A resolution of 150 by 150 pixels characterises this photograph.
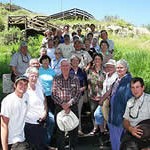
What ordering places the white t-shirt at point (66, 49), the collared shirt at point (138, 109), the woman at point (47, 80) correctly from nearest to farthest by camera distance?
1. the collared shirt at point (138, 109)
2. the woman at point (47, 80)
3. the white t-shirt at point (66, 49)

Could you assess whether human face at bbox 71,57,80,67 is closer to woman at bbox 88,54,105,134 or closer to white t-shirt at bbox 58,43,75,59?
woman at bbox 88,54,105,134

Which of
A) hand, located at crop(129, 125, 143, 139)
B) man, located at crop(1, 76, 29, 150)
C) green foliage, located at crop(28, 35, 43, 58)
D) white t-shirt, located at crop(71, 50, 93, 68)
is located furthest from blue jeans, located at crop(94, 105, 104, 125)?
green foliage, located at crop(28, 35, 43, 58)

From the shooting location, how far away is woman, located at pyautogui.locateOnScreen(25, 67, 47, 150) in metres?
6.80

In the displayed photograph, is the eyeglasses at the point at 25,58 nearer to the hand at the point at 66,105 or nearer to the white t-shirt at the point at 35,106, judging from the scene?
the hand at the point at 66,105

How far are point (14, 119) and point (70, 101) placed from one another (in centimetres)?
201

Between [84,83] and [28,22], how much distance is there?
63.1 ft

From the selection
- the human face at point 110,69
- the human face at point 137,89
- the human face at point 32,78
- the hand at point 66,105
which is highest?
the human face at point 110,69

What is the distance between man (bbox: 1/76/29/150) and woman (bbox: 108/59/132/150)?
1.86 m

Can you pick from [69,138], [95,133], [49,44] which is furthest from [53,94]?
[49,44]

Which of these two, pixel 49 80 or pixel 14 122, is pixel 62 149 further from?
pixel 14 122

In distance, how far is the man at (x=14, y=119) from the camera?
5.62 meters

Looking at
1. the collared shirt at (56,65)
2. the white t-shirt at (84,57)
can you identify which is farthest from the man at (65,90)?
the white t-shirt at (84,57)

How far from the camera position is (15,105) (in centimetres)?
569

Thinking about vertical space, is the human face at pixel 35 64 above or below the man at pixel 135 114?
above
